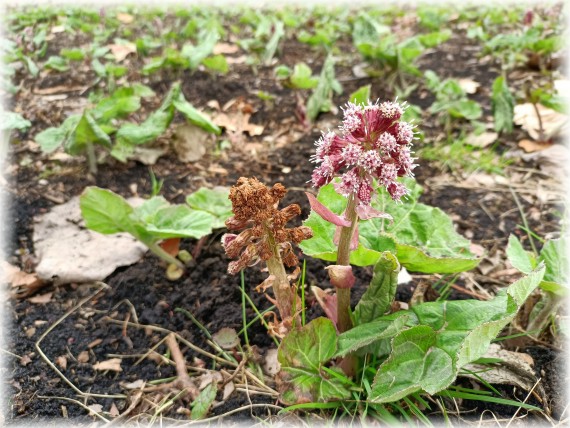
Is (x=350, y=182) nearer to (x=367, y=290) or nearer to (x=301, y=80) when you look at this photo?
(x=367, y=290)

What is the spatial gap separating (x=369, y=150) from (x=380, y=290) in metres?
0.47

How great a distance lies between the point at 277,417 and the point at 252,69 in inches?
145

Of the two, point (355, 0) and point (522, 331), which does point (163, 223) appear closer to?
point (522, 331)

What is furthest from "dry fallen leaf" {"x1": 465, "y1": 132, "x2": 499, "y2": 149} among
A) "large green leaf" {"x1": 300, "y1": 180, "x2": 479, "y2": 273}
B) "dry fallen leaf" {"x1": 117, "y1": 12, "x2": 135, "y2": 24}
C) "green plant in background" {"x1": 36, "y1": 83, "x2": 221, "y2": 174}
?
"dry fallen leaf" {"x1": 117, "y1": 12, "x2": 135, "y2": 24}

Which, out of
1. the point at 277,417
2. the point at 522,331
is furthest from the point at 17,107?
the point at 522,331

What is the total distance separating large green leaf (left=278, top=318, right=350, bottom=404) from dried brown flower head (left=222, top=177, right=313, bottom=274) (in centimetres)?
27

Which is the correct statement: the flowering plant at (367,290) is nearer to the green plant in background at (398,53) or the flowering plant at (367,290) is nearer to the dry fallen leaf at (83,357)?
the dry fallen leaf at (83,357)

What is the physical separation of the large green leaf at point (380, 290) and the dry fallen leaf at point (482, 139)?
7.16 feet

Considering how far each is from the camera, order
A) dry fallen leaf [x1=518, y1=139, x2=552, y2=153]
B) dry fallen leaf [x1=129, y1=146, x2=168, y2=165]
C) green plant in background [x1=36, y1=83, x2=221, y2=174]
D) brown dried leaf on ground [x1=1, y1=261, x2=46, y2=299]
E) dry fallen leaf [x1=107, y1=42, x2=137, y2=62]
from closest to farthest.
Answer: brown dried leaf on ground [x1=1, y1=261, x2=46, y2=299], green plant in background [x1=36, y1=83, x2=221, y2=174], dry fallen leaf [x1=129, y1=146, x2=168, y2=165], dry fallen leaf [x1=518, y1=139, x2=552, y2=153], dry fallen leaf [x1=107, y1=42, x2=137, y2=62]

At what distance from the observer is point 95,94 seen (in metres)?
4.05

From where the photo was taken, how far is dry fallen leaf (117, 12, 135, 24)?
6582 mm

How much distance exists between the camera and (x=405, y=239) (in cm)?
204

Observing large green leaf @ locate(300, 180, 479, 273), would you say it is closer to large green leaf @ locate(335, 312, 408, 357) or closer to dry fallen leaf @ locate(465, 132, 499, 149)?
large green leaf @ locate(335, 312, 408, 357)

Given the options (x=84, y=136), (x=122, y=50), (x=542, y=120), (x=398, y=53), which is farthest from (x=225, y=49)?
(x=542, y=120)
